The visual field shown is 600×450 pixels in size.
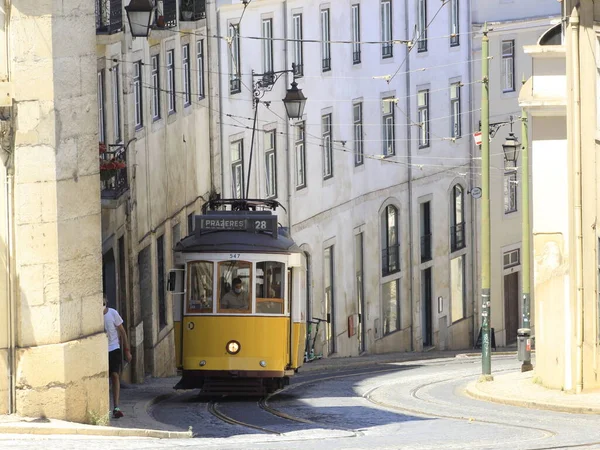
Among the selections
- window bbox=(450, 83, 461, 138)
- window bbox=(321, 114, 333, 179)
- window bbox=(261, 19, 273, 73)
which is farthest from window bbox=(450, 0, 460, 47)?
window bbox=(261, 19, 273, 73)

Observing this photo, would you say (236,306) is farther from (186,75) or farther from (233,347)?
(186,75)

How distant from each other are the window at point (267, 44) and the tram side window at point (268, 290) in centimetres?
1652

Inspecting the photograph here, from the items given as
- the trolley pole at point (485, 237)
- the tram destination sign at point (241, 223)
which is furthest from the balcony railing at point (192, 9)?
the tram destination sign at point (241, 223)

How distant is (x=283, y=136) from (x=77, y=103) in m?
25.7

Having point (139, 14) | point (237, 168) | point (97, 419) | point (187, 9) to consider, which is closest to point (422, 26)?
point (237, 168)

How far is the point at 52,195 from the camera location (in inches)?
753

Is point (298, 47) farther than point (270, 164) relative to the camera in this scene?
Yes

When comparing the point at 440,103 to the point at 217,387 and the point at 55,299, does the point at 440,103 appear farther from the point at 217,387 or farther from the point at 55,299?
the point at 55,299

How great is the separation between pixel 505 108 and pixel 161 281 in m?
22.3

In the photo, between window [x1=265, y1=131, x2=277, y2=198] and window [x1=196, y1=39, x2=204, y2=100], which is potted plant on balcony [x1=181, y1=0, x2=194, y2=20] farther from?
window [x1=265, y1=131, x2=277, y2=198]

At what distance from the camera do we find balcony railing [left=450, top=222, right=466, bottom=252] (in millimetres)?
55719

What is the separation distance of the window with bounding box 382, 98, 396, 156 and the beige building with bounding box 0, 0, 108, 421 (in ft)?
106

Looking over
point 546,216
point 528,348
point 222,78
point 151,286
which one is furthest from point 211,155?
point 546,216

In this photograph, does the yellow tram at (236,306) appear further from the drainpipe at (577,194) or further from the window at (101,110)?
the drainpipe at (577,194)
